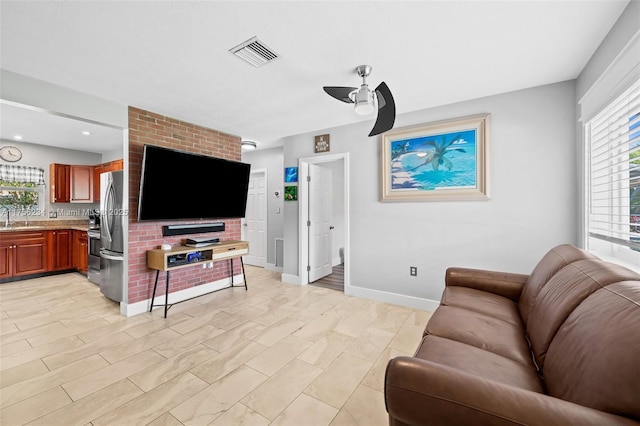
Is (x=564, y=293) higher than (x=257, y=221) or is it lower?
lower

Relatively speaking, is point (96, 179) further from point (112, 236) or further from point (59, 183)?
point (112, 236)

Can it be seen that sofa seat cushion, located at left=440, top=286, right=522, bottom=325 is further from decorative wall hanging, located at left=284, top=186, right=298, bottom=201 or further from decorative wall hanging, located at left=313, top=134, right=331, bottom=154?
decorative wall hanging, located at left=284, top=186, right=298, bottom=201

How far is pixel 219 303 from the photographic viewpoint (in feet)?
11.8

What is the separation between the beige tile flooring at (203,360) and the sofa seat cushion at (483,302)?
661 mm

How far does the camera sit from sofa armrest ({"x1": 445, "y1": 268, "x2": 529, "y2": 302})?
7.31 ft

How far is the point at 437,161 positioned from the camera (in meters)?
3.25

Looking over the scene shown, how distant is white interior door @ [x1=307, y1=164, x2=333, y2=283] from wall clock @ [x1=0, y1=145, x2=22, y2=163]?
211 inches

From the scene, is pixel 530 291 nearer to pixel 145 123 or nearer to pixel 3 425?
pixel 3 425

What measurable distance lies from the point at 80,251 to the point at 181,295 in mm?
2919

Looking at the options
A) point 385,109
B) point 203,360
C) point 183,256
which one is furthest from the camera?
point 183,256

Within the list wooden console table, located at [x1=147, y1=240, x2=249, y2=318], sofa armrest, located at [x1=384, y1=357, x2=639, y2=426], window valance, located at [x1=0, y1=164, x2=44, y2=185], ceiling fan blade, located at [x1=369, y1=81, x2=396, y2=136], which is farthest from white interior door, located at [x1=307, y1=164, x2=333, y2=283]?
window valance, located at [x1=0, y1=164, x2=44, y2=185]

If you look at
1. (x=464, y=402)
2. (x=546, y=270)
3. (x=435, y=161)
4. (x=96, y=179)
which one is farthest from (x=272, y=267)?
(x=464, y=402)

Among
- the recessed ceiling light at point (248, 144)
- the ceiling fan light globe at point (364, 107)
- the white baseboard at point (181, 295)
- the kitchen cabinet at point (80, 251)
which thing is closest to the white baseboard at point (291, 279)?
the white baseboard at point (181, 295)

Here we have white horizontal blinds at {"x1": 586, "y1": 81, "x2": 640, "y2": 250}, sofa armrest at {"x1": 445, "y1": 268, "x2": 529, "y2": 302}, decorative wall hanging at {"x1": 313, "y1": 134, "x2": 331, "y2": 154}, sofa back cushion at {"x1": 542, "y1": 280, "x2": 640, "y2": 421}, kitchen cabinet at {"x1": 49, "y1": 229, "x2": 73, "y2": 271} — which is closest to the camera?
sofa back cushion at {"x1": 542, "y1": 280, "x2": 640, "y2": 421}
